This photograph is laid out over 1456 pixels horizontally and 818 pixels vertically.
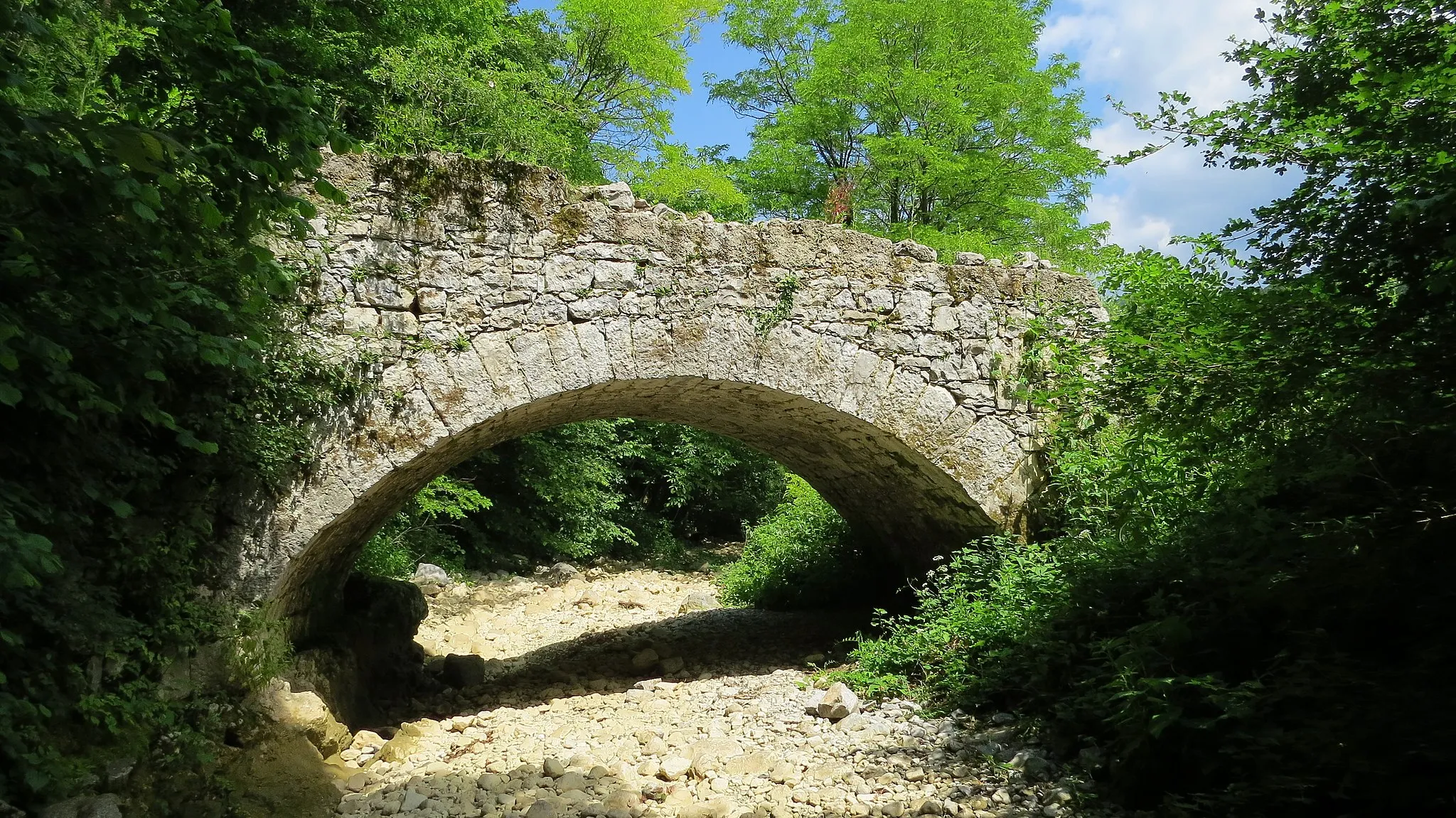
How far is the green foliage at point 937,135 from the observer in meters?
11.7

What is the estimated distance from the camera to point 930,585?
653 cm

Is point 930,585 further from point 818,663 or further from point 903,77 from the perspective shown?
point 903,77

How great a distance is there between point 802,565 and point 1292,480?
5808mm

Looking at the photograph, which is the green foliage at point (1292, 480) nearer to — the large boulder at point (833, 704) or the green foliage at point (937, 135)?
the large boulder at point (833, 704)

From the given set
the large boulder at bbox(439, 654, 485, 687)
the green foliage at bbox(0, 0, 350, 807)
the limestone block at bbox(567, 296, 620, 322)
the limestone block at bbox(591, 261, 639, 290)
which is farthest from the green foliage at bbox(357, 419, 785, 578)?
the limestone block at bbox(591, 261, 639, 290)

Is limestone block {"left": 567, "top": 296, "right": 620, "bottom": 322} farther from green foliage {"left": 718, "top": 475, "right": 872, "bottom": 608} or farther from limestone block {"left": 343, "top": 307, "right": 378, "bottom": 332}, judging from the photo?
green foliage {"left": 718, "top": 475, "right": 872, "bottom": 608}

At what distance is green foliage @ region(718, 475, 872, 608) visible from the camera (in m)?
8.34

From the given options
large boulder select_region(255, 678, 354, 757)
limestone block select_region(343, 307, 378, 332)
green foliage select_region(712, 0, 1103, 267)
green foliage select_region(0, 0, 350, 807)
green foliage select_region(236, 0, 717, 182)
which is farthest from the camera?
green foliage select_region(712, 0, 1103, 267)

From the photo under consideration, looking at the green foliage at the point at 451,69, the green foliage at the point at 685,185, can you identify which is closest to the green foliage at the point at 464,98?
the green foliage at the point at 451,69

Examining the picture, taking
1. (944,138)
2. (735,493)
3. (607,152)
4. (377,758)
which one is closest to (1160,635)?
(377,758)

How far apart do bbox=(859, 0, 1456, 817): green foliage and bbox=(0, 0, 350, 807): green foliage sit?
3.33 metres

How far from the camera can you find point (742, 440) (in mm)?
7141

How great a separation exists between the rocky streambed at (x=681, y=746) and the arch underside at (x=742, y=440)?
0.94m

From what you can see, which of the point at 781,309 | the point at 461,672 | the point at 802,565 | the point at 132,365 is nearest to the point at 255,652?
the point at 132,365
